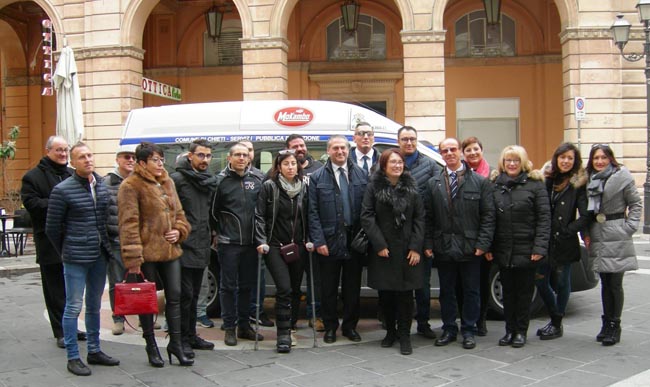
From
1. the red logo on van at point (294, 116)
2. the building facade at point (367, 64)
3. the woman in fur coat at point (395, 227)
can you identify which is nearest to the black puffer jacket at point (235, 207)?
the woman in fur coat at point (395, 227)

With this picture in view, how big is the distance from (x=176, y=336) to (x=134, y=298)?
24.3 inches

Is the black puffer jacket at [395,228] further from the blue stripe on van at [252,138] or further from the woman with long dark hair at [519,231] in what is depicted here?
the blue stripe on van at [252,138]

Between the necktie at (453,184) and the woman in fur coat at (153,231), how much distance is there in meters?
2.47

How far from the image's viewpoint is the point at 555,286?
6906 mm

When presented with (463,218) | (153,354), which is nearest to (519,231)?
(463,218)

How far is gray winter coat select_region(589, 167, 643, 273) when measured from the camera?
20.7 ft

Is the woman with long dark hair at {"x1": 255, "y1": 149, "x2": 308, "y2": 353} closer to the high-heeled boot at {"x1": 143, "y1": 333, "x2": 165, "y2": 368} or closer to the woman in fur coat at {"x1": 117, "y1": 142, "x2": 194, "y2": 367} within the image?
the woman in fur coat at {"x1": 117, "y1": 142, "x2": 194, "y2": 367}

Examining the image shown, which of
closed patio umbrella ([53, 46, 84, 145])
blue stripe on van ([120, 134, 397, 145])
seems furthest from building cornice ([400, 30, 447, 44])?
blue stripe on van ([120, 134, 397, 145])

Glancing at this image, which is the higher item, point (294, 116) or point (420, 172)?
point (294, 116)

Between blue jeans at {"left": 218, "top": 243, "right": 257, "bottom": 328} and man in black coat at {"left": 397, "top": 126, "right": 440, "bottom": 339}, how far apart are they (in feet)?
5.61

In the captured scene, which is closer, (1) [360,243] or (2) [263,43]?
(1) [360,243]

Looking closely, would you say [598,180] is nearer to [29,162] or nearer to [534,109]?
[534,109]

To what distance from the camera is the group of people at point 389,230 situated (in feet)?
20.5

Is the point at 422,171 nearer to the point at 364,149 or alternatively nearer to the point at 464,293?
the point at 364,149
